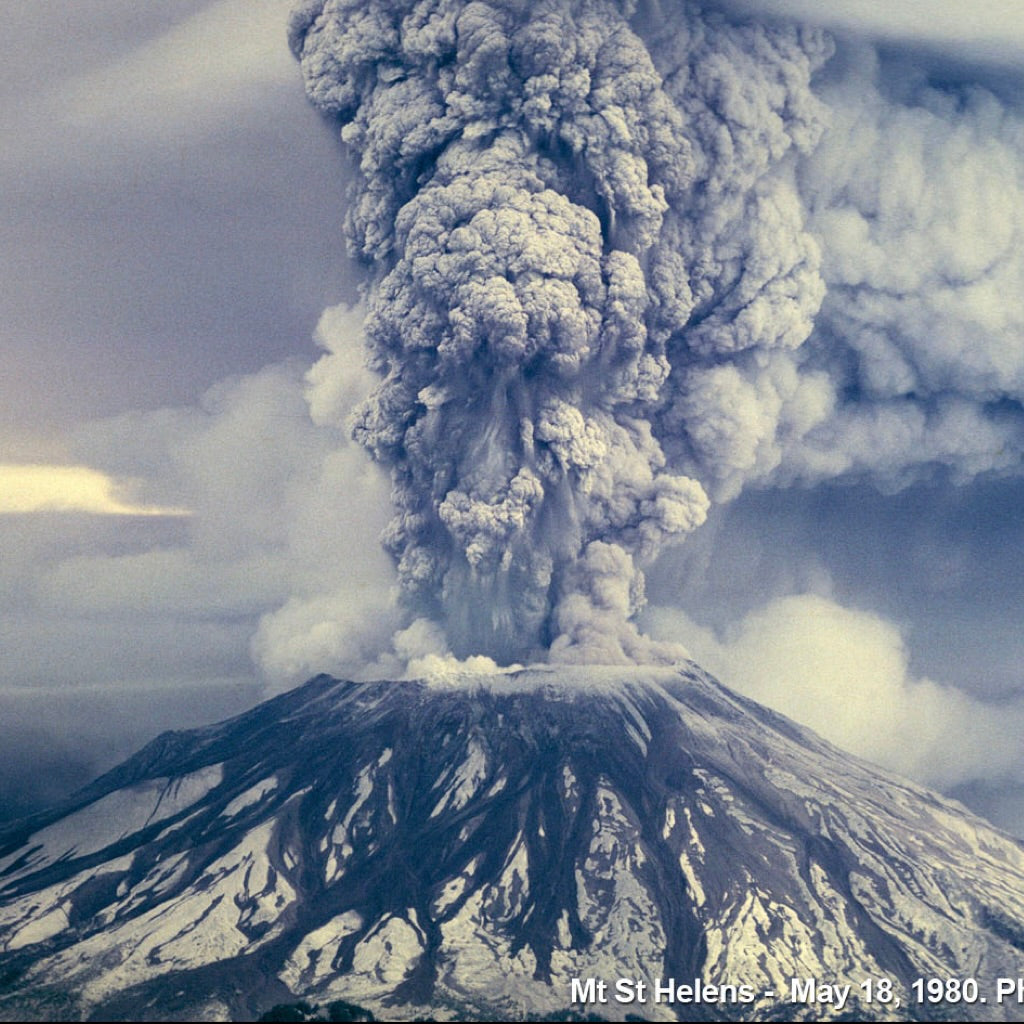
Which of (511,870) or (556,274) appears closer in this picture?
(556,274)

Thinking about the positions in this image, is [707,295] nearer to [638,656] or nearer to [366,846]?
[638,656]

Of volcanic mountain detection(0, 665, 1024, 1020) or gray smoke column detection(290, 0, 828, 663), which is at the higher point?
gray smoke column detection(290, 0, 828, 663)

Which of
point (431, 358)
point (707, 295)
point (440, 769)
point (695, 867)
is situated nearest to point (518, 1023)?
point (695, 867)

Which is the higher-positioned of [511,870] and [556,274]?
→ [556,274]

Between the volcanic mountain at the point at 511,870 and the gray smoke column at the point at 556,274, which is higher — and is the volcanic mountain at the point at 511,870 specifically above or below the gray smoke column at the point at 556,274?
below
